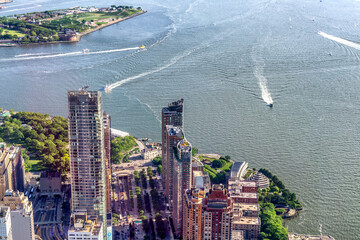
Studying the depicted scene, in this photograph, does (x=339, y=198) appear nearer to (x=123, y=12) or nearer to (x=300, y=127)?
(x=300, y=127)

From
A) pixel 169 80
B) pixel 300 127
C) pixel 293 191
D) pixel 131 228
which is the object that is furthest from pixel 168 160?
pixel 169 80

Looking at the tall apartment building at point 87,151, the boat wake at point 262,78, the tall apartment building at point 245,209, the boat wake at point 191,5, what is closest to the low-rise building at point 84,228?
the tall apartment building at point 87,151

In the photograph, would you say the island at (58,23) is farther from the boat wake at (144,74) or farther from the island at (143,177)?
the island at (143,177)

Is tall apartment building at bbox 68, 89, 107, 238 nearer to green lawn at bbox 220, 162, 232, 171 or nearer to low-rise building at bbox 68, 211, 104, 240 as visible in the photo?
low-rise building at bbox 68, 211, 104, 240

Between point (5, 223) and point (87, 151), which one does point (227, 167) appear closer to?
point (87, 151)

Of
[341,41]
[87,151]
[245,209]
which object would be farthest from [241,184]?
[341,41]

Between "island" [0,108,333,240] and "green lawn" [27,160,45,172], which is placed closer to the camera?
"island" [0,108,333,240]

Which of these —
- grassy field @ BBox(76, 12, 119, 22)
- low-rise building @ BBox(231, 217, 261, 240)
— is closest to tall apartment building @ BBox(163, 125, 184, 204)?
low-rise building @ BBox(231, 217, 261, 240)
